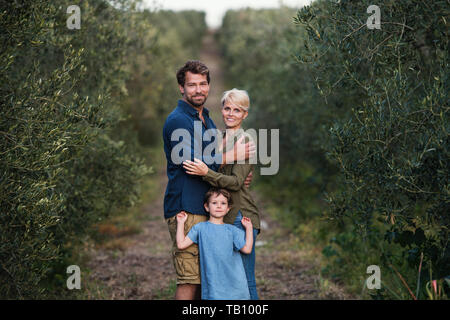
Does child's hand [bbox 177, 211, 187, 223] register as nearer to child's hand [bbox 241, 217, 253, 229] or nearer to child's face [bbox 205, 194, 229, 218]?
child's face [bbox 205, 194, 229, 218]

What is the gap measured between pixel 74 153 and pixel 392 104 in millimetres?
4056

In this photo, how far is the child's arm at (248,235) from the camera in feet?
14.6

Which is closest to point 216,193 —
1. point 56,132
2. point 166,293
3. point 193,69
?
point 193,69

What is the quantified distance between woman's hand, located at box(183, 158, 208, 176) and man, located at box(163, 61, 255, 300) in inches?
4.8

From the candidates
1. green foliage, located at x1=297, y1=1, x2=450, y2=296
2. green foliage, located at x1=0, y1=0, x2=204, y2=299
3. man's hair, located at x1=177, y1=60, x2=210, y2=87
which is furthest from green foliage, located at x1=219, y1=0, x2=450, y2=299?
green foliage, located at x1=0, y1=0, x2=204, y2=299

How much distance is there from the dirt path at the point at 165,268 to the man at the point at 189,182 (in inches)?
117

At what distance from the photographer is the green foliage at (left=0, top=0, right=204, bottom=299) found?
15.4ft

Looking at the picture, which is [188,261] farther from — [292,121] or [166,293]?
[292,121]

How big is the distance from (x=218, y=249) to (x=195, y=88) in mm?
1595

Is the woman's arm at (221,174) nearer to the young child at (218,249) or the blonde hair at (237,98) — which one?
the young child at (218,249)

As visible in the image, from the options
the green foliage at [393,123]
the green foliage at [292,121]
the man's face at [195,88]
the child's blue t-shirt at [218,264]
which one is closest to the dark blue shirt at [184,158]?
the man's face at [195,88]

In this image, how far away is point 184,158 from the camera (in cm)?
431

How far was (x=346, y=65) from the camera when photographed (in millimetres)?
5168

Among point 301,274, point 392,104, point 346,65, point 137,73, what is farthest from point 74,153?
point 137,73
